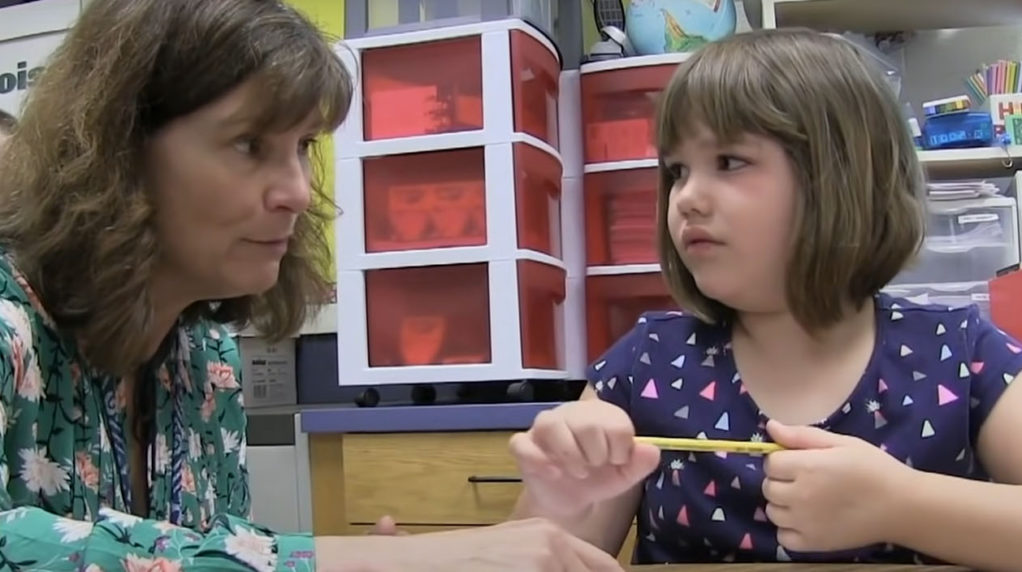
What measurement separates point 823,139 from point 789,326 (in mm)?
157

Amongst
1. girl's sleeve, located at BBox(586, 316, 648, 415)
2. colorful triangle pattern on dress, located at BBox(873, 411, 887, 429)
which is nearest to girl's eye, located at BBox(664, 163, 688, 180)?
girl's sleeve, located at BBox(586, 316, 648, 415)

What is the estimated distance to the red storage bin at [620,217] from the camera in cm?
184

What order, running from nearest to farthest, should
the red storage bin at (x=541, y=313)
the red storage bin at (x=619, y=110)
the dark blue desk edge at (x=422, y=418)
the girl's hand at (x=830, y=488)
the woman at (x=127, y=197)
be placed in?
the girl's hand at (x=830, y=488), the woman at (x=127, y=197), the dark blue desk edge at (x=422, y=418), the red storage bin at (x=541, y=313), the red storage bin at (x=619, y=110)

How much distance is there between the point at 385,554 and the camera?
538mm

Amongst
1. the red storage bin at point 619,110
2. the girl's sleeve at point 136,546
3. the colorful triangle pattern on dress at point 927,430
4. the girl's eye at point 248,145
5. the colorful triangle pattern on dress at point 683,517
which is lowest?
the colorful triangle pattern on dress at point 683,517

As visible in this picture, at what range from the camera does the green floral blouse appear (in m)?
0.54

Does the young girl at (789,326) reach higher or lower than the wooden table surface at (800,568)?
higher

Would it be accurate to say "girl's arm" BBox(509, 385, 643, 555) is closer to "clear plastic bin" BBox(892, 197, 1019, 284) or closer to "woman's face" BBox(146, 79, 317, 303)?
"woman's face" BBox(146, 79, 317, 303)

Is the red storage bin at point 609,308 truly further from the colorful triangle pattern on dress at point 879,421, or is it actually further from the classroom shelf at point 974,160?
the colorful triangle pattern on dress at point 879,421

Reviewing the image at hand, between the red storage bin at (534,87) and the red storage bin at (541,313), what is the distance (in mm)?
236

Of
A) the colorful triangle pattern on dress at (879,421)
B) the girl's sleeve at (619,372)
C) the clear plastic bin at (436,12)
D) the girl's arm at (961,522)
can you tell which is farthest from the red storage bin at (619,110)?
the girl's arm at (961,522)

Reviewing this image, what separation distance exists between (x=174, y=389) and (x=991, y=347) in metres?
0.71

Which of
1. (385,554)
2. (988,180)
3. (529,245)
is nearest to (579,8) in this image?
(529,245)

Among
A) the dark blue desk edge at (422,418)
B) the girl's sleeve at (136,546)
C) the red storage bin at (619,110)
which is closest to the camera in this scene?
the girl's sleeve at (136,546)
